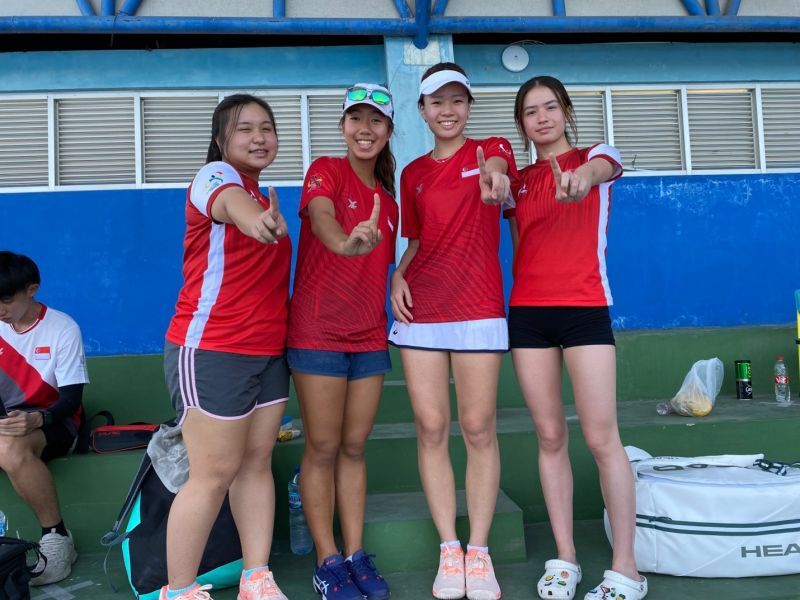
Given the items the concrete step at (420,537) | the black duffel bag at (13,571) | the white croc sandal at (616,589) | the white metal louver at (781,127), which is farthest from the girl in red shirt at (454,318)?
the white metal louver at (781,127)

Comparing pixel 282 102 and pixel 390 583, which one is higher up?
pixel 282 102

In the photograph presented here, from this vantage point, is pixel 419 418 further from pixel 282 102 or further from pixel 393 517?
pixel 282 102

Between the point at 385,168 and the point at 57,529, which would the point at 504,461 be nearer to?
the point at 385,168

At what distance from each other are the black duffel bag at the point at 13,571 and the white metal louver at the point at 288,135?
383 centimetres

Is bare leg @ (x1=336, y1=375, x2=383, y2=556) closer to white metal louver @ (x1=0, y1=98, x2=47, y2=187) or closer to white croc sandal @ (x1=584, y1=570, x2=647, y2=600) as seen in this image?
white croc sandal @ (x1=584, y1=570, x2=647, y2=600)

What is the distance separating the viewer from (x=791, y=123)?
6125mm

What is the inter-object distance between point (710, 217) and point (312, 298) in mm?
4636

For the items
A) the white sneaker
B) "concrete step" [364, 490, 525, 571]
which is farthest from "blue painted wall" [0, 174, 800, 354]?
"concrete step" [364, 490, 525, 571]

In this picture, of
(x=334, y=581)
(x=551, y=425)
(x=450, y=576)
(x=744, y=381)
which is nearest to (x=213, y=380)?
(x=334, y=581)

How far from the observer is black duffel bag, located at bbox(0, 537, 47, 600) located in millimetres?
2297

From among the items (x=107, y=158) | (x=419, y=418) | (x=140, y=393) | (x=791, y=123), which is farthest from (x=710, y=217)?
(x=107, y=158)

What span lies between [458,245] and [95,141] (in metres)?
4.27

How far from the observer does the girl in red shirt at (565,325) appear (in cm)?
241

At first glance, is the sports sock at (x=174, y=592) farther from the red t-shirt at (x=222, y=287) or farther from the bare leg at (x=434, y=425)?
the bare leg at (x=434, y=425)
